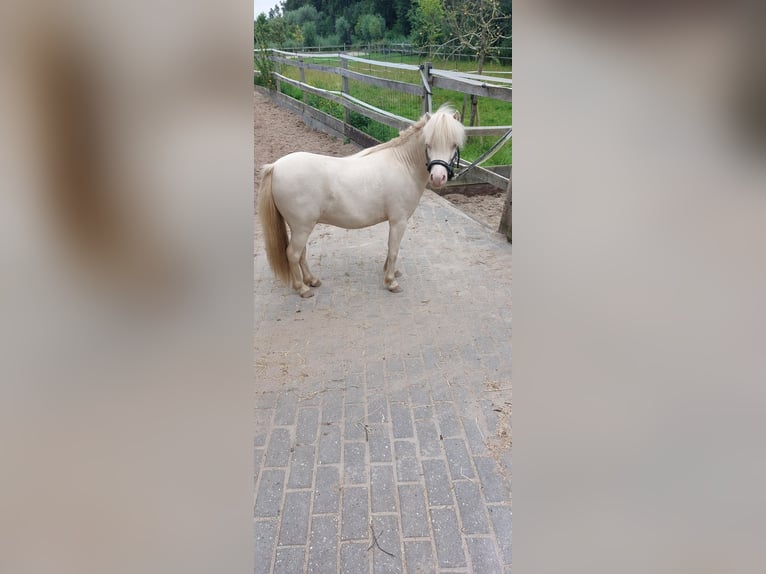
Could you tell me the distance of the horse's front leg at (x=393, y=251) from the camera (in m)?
3.92

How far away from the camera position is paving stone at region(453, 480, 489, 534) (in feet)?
6.12

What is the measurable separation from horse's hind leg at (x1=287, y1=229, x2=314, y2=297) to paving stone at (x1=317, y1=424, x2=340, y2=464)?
5.07 feet

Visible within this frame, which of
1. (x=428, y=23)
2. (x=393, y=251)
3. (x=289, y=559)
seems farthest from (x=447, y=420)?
(x=428, y=23)

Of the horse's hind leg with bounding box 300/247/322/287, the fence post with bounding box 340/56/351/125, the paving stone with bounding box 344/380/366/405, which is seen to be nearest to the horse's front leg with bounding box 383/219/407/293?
the horse's hind leg with bounding box 300/247/322/287

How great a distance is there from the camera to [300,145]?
29.2 ft

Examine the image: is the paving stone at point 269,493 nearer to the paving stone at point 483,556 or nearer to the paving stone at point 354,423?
the paving stone at point 354,423

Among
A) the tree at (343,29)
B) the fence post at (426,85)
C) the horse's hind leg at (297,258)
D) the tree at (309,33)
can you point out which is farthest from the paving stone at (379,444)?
the tree at (309,33)

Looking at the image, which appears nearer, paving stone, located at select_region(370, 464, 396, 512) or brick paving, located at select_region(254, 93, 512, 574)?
brick paving, located at select_region(254, 93, 512, 574)

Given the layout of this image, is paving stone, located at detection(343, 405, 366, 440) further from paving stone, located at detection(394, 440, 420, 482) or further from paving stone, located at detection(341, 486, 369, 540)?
paving stone, located at detection(341, 486, 369, 540)

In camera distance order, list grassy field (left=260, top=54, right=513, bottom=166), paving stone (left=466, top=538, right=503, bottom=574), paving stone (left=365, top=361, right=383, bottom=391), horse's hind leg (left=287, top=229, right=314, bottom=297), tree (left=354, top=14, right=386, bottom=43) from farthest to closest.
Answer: tree (left=354, top=14, right=386, bottom=43) → grassy field (left=260, top=54, right=513, bottom=166) → horse's hind leg (left=287, top=229, right=314, bottom=297) → paving stone (left=365, top=361, right=383, bottom=391) → paving stone (left=466, top=538, right=503, bottom=574)

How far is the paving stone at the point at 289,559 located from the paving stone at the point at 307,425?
2.02ft
